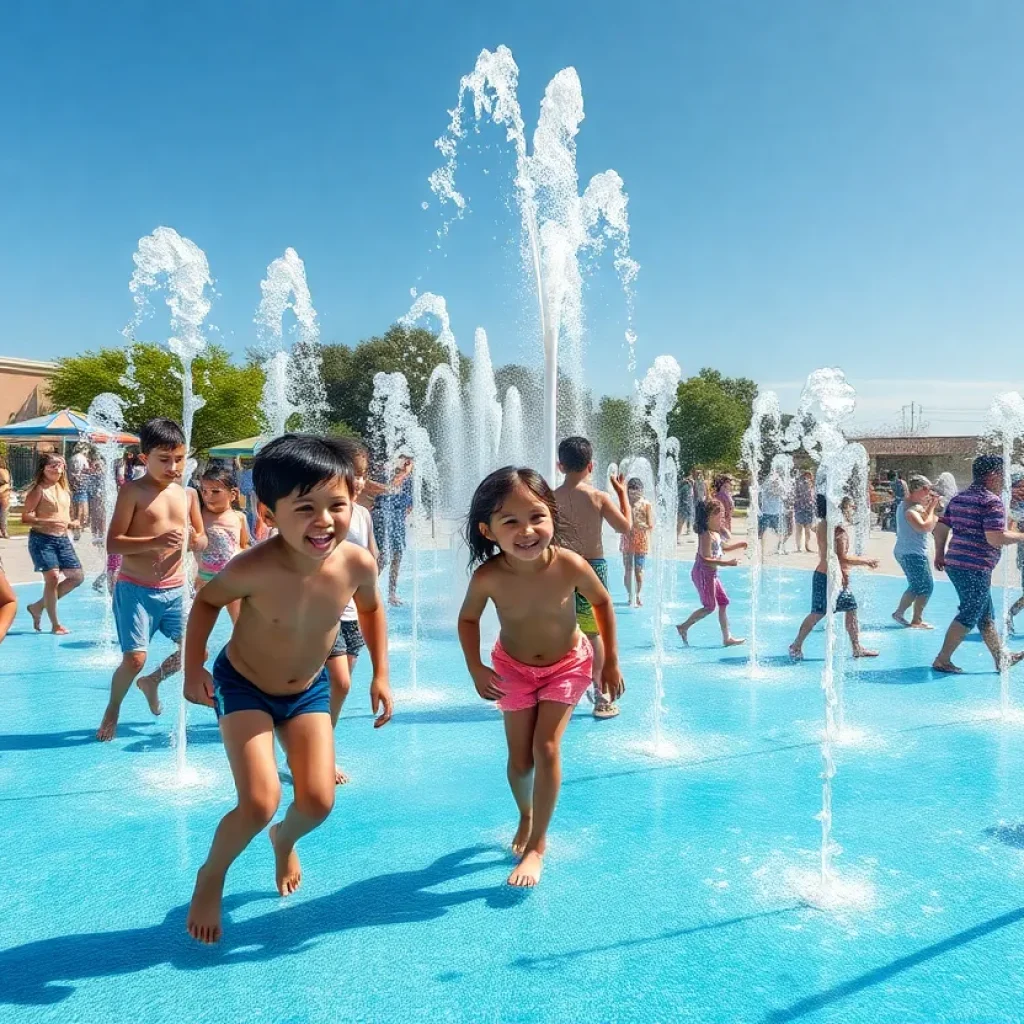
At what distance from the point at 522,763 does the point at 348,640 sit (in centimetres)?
150

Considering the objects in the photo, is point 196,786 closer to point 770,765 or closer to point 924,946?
point 770,765

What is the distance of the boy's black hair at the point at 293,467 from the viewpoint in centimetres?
271

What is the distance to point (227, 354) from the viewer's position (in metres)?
48.6

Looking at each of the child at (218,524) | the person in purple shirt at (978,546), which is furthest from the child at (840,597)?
the child at (218,524)

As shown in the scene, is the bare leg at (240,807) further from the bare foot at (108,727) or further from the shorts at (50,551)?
the shorts at (50,551)

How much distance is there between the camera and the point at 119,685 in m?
4.91

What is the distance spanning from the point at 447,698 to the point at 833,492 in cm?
310

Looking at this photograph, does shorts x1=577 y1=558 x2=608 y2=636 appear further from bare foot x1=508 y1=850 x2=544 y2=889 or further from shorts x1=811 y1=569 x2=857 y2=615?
shorts x1=811 y1=569 x2=857 y2=615

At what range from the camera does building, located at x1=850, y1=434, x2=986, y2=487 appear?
5441 cm

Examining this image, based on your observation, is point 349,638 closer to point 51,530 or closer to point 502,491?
point 502,491

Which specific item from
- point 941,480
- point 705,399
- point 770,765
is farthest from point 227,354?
point 770,765

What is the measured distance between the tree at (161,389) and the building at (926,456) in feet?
119

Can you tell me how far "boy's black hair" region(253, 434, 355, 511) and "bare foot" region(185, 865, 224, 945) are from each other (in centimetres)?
121

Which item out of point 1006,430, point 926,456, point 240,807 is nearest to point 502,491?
point 240,807
